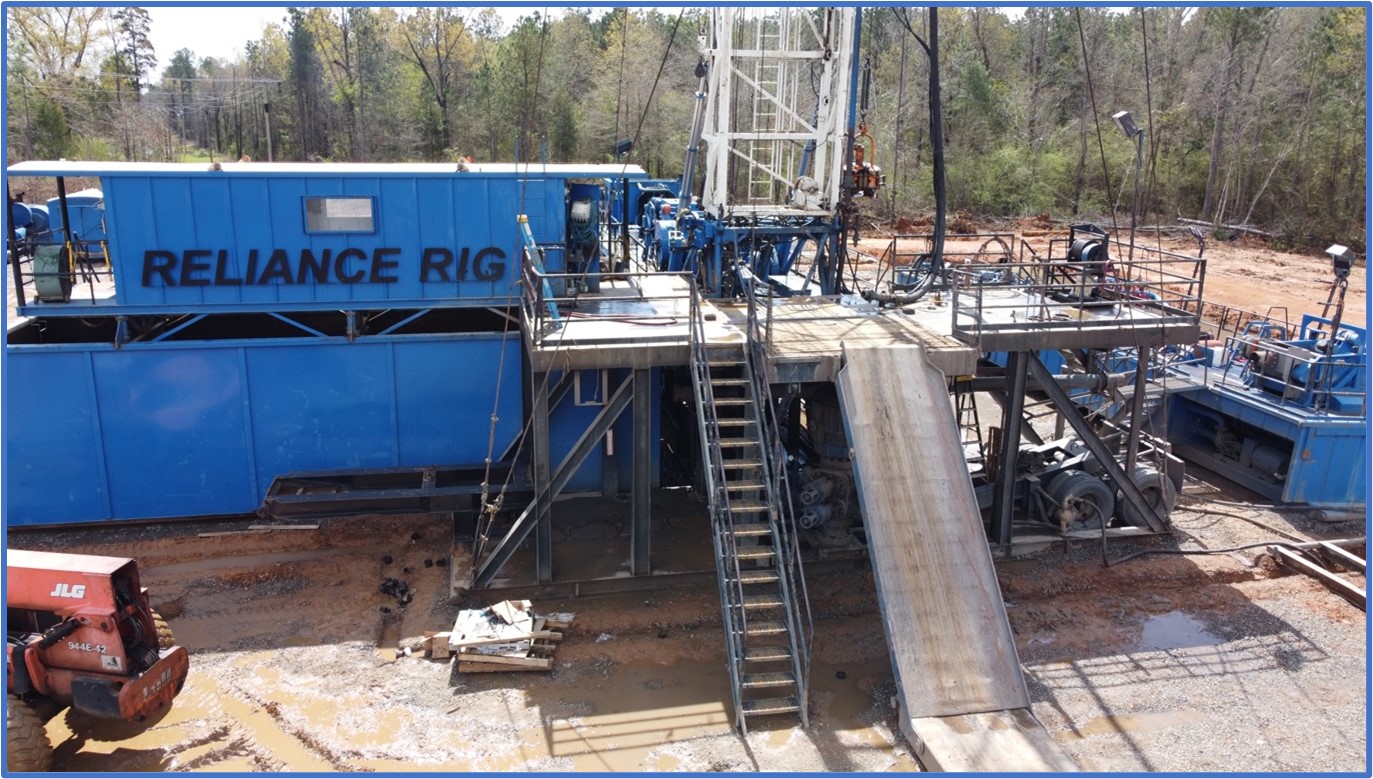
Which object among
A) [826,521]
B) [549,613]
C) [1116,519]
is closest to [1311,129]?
[1116,519]

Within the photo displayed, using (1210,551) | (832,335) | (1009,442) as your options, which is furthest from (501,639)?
(1210,551)

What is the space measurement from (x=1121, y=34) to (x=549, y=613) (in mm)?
55855

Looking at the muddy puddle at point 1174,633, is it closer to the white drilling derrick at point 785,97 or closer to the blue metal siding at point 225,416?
the white drilling derrick at point 785,97

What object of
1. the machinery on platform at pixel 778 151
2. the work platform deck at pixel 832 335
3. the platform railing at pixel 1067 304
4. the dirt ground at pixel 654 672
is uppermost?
the machinery on platform at pixel 778 151

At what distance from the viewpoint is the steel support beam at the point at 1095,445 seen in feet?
42.2

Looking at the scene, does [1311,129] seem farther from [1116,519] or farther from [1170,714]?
[1170,714]

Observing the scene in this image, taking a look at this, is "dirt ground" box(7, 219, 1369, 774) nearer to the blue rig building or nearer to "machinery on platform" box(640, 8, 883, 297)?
the blue rig building

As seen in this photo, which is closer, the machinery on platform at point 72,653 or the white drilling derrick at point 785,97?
the machinery on platform at point 72,653

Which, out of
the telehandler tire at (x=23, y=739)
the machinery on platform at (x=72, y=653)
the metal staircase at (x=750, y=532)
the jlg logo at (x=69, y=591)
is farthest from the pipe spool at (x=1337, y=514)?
the telehandler tire at (x=23, y=739)

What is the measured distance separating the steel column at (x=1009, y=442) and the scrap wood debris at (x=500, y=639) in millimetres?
5946

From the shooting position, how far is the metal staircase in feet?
32.3

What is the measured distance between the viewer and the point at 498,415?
47.1ft

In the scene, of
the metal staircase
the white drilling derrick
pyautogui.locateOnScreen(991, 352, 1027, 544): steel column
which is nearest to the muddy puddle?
pyautogui.locateOnScreen(991, 352, 1027, 544): steel column

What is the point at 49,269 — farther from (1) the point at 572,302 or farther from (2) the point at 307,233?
(1) the point at 572,302
